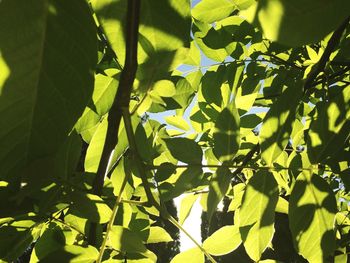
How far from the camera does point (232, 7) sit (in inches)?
50.1

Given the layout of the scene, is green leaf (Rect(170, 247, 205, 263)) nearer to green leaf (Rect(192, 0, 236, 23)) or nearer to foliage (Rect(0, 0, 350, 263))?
foliage (Rect(0, 0, 350, 263))

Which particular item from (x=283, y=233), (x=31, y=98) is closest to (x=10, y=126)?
(x=31, y=98)

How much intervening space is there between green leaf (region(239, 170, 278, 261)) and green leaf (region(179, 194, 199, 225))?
274mm

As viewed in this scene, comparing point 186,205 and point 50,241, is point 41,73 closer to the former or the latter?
point 50,241

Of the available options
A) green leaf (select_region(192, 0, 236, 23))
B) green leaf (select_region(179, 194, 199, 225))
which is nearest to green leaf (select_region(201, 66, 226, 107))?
green leaf (select_region(192, 0, 236, 23))

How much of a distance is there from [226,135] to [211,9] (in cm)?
58

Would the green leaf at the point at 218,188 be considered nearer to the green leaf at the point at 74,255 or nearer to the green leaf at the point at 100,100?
the green leaf at the point at 74,255

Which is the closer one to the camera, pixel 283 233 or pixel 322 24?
pixel 322 24

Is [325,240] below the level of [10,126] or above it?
below

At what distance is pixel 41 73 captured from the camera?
1.54ft

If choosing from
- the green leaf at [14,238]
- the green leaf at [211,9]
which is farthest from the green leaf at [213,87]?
the green leaf at [14,238]

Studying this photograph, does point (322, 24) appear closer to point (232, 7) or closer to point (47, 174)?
point (47, 174)

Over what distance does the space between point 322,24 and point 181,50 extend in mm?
190

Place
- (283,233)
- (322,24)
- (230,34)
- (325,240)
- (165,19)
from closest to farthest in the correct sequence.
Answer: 1. (322,24)
2. (165,19)
3. (325,240)
4. (230,34)
5. (283,233)
